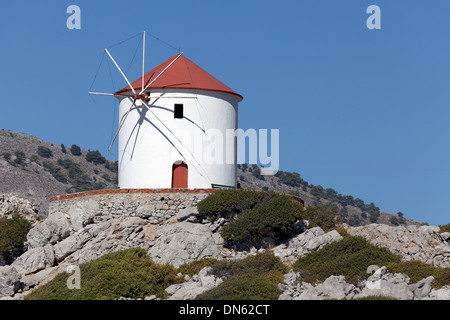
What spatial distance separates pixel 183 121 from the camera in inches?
1393

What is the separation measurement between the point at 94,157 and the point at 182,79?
1981 inches

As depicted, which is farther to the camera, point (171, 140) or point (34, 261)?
point (171, 140)

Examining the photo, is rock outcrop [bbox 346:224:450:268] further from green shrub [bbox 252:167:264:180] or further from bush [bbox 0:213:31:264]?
green shrub [bbox 252:167:264:180]

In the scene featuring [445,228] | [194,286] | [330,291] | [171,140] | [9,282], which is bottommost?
[9,282]

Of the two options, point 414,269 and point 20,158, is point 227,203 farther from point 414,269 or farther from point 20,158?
point 20,158

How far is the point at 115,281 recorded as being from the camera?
28469mm

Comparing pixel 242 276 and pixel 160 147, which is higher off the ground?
pixel 160 147

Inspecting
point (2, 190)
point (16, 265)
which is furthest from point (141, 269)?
point (2, 190)

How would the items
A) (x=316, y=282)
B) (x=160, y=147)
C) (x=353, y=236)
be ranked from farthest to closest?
(x=160, y=147) → (x=353, y=236) → (x=316, y=282)

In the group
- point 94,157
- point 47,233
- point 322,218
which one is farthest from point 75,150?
point 322,218

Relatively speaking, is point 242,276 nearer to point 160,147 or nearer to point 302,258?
point 302,258

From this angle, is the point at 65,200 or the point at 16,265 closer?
the point at 16,265

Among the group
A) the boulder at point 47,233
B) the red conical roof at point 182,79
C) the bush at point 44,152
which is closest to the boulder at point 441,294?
the red conical roof at point 182,79
